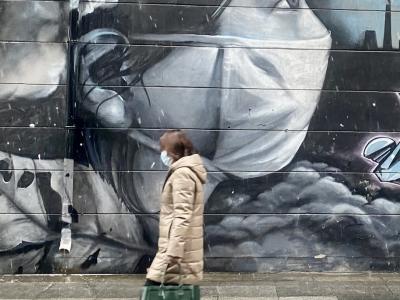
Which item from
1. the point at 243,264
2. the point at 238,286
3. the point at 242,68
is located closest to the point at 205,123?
the point at 242,68

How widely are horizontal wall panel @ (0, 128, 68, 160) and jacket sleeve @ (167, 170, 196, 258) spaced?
2.69m

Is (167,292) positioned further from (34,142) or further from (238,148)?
(34,142)

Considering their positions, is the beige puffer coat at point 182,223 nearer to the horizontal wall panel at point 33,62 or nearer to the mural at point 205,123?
the mural at point 205,123

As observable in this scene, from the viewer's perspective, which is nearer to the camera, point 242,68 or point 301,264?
point 242,68

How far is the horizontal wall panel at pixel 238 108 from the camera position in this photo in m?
6.33

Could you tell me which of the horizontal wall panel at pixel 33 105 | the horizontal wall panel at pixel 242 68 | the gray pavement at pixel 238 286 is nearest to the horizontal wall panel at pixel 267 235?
the gray pavement at pixel 238 286

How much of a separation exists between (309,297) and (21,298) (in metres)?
2.71

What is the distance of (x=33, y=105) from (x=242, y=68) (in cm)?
219

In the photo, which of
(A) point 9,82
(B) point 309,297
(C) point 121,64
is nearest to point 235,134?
(C) point 121,64

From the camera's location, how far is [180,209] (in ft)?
12.7

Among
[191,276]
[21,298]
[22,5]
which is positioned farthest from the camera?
[22,5]

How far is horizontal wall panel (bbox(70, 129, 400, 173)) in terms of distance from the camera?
20.8ft

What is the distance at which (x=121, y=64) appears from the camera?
634cm

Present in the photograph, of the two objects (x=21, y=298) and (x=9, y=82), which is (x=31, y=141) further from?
(x=21, y=298)
